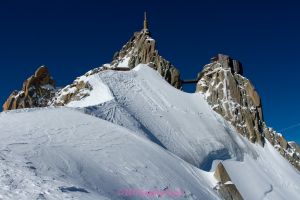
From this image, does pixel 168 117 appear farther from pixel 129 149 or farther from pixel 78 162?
pixel 78 162

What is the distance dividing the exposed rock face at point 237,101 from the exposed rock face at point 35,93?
25.7m

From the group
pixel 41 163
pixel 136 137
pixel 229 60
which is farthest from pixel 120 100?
pixel 229 60

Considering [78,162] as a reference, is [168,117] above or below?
above

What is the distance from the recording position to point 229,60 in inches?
2440

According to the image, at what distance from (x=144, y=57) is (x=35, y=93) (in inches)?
782

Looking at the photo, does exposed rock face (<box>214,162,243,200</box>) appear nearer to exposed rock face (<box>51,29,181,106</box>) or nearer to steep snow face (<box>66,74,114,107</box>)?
steep snow face (<box>66,74,114,107</box>)

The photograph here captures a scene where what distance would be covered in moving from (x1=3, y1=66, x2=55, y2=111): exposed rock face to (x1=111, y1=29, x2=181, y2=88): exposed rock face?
46.5ft

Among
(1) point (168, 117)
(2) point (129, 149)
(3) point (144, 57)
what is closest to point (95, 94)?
(1) point (168, 117)

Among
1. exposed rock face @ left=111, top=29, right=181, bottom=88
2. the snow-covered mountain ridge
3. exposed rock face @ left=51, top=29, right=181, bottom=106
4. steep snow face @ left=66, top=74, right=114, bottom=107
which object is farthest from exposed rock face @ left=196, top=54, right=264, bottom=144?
steep snow face @ left=66, top=74, right=114, bottom=107

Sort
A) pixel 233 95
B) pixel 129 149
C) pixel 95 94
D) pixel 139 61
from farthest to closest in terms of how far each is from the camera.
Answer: pixel 139 61 → pixel 233 95 → pixel 95 94 → pixel 129 149

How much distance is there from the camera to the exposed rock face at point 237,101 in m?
53.4

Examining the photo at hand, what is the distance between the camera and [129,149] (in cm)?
2247

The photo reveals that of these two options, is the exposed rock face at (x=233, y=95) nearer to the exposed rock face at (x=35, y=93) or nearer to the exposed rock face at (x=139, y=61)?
the exposed rock face at (x=139, y=61)

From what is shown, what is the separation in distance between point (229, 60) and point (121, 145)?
4305 centimetres
